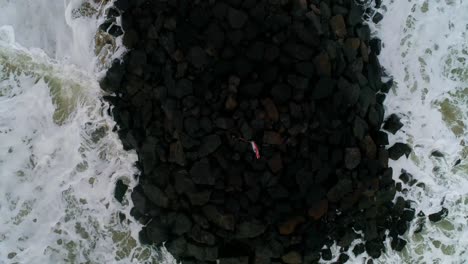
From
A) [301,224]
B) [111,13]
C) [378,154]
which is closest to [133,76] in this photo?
[111,13]

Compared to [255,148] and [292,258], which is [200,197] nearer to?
[255,148]

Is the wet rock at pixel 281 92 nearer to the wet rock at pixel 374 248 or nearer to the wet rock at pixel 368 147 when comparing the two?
the wet rock at pixel 368 147

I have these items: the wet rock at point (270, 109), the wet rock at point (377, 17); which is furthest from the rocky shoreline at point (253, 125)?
the wet rock at point (377, 17)

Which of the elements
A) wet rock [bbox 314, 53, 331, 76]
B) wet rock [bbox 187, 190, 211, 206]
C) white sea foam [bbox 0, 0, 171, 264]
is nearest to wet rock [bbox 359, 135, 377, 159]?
wet rock [bbox 314, 53, 331, 76]

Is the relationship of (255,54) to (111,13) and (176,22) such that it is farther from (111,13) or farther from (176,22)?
(111,13)

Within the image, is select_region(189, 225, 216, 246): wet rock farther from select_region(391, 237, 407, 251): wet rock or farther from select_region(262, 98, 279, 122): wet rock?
select_region(391, 237, 407, 251): wet rock

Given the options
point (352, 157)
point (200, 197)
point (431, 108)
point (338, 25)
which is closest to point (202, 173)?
point (200, 197)
